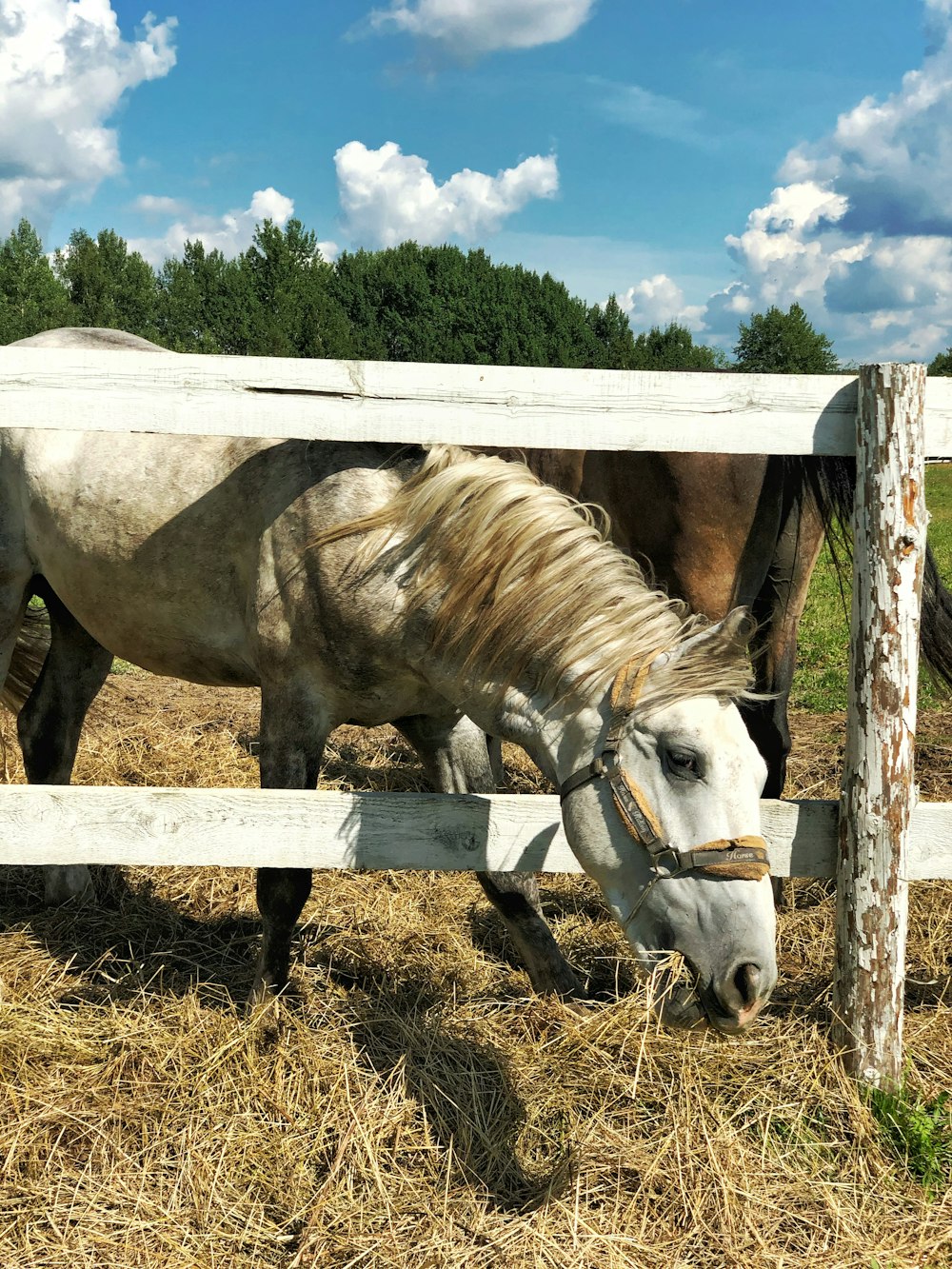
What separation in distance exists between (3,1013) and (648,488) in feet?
10.3

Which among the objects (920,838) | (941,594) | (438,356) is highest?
(438,356)

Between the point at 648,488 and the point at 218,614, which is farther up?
the point at 648,488

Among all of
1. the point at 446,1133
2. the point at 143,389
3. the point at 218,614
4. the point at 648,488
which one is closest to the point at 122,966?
the point at 218,614

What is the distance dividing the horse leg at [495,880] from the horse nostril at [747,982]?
3.64ft

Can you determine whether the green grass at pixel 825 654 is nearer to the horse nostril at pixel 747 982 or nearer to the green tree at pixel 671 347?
the horse nostril at pixel 747 982

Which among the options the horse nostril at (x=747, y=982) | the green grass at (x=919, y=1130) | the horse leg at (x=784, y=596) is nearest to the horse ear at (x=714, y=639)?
the horse nostril at (x=747, y=982)

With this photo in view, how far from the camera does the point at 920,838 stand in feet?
7.79

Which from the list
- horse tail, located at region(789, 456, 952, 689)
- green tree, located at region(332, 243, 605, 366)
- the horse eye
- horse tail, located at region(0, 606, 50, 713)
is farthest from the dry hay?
green tree, located at region(332, 243, 605, 366)

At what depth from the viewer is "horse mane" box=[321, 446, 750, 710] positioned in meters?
2.17

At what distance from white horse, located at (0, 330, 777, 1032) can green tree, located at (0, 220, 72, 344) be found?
37.2 meters

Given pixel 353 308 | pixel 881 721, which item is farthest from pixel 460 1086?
pixel 353 308

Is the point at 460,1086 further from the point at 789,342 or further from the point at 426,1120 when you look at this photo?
the point at 789,342

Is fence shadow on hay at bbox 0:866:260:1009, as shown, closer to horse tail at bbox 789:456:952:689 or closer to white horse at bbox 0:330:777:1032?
white horse at bbox 0:330:777:1032

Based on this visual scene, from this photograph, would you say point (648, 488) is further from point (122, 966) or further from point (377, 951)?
point (122, 966)
